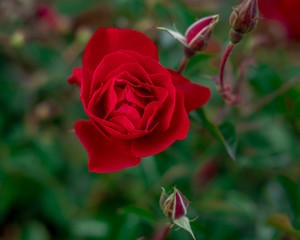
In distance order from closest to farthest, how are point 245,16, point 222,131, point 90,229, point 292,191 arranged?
point 245,16 < point 222,131 < point 292,191 < point 90,229

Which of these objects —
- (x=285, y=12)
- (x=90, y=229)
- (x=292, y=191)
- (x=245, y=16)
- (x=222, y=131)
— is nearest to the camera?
(x=245, y=16)

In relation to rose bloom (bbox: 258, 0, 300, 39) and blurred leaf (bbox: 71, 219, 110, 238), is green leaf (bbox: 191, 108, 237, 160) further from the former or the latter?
rose bloom (bbox: 258, 0, 300, 39)

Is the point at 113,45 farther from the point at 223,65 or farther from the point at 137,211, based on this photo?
the point at 137,211

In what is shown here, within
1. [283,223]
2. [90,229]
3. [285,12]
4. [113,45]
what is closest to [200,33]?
[113,45]

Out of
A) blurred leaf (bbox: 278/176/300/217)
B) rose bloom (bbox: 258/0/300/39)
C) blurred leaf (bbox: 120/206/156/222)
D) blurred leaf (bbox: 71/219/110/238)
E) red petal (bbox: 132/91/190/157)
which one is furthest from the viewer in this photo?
rose bloom (bbox: 258/0/300/39)

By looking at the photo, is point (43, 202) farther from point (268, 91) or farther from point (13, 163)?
point (268, 91)

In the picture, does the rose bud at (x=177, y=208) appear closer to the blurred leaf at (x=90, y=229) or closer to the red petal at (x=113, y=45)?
the red petal at (x=113, y=45)

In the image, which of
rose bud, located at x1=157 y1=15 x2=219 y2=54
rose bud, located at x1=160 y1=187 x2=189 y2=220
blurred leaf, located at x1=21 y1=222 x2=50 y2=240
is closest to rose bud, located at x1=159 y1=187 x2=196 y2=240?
rose bud, located at x1=160 y1=187 x2=189 y2=220
